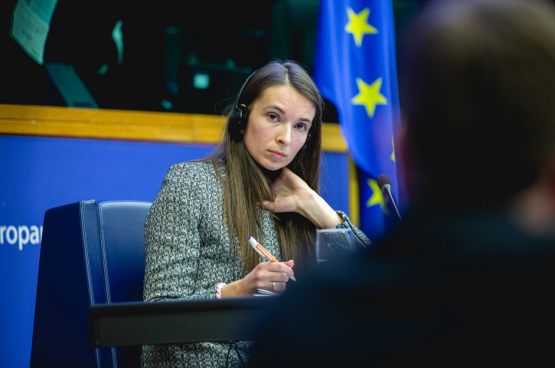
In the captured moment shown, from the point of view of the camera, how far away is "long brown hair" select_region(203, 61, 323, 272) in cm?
138

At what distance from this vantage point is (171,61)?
2732 mm

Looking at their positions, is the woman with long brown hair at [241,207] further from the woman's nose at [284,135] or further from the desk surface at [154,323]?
the desk surface at [154,323]

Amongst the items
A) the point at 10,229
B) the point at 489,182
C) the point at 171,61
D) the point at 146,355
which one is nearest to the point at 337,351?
the point at 489,182

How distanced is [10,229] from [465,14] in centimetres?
181

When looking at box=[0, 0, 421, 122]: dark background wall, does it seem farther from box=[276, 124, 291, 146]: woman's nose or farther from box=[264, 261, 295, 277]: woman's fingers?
box=[264, 261, 295, 277]: woman's fingers

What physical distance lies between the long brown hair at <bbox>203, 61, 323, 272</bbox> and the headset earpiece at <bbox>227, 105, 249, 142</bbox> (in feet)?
0.05

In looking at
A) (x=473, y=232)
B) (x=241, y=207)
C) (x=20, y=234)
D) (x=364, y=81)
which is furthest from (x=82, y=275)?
(x=364, y=81)

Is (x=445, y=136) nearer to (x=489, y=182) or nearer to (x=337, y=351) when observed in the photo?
(x=489, y=182)

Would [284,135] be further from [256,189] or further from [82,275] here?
[82,275]

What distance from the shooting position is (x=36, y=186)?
192cm

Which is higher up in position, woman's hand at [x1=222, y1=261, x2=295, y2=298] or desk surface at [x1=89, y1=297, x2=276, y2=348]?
woman's hand at [x1=222, y1=261, x2=295, y2=298]

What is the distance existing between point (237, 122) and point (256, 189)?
192 mm

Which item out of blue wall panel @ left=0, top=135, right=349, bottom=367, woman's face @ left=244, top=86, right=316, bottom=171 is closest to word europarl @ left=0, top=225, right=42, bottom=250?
blue wall panel @ left=0, top=135, right=349, bottom=367

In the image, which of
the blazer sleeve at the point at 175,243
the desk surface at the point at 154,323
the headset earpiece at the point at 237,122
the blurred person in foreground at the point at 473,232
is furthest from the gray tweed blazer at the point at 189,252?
the blurred person in foreground at the point at 473,232
